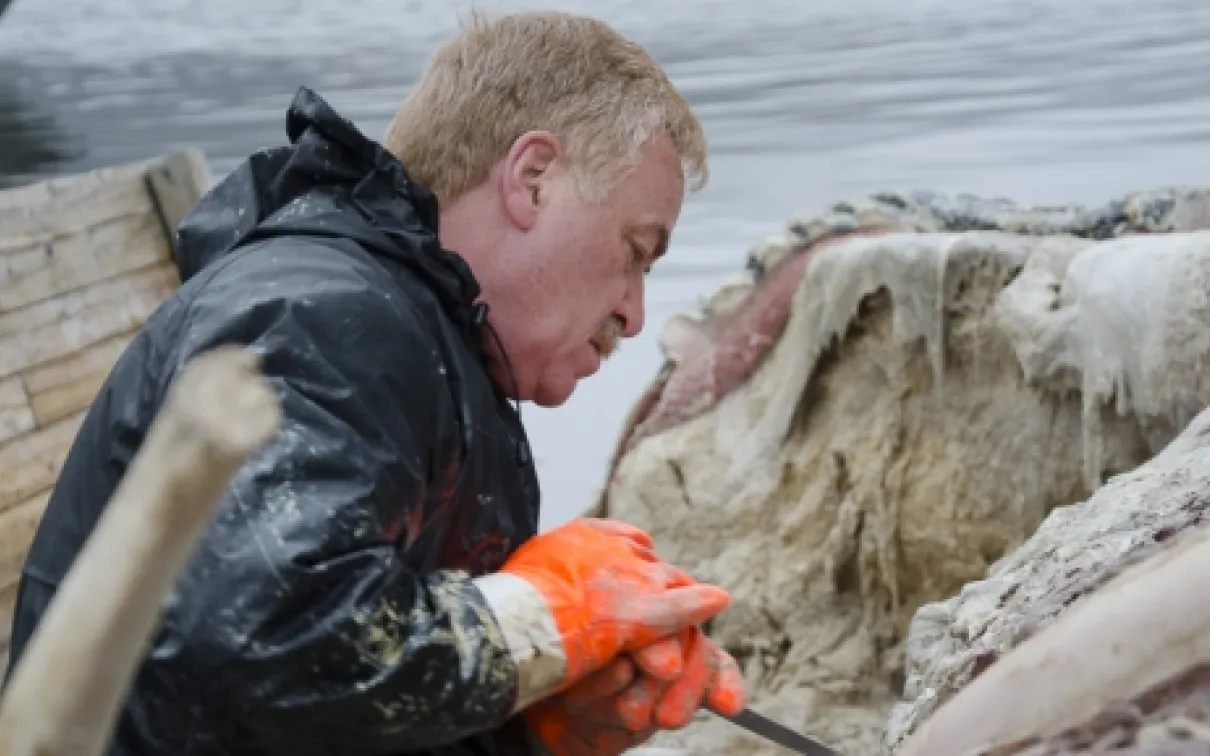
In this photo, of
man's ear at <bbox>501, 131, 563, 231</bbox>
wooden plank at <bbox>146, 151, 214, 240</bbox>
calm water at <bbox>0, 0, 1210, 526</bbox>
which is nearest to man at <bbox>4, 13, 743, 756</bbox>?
man's ear at <bbox>501, 131, 563, 231</bbox>

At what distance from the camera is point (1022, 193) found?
20.0ft

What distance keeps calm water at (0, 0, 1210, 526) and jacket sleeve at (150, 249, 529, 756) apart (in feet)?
14.3

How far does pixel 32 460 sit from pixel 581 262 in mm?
2134

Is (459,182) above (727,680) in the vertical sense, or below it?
above

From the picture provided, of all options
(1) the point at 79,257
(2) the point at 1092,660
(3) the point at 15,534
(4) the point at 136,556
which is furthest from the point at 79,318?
(4) the point at 136,556

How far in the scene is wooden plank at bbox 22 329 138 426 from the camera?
130 inches

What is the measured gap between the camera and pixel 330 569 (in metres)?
1.14

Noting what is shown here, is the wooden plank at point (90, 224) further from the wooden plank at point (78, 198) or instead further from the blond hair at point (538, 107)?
the blond hair at point (538, 107)

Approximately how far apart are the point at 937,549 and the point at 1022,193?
2.57 metres

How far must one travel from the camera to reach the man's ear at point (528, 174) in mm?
1537

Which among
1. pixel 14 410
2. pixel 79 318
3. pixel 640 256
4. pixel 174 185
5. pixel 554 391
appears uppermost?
pixel 640 256

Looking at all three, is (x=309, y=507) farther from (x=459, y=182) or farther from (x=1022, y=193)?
(x=1022, y=193)

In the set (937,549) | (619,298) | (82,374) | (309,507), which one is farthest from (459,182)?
(937,549)

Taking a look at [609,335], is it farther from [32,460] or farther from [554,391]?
[32,460]
